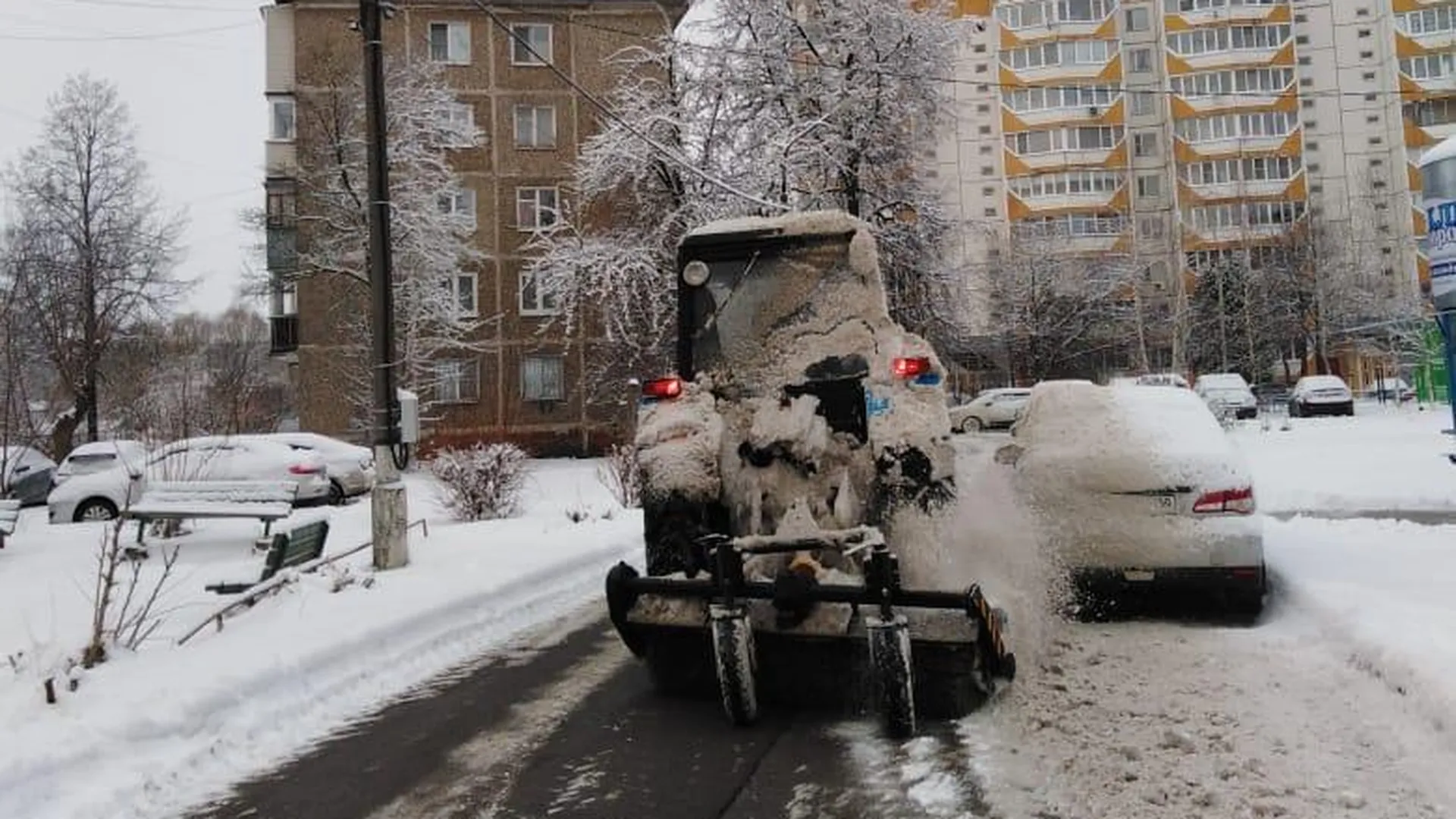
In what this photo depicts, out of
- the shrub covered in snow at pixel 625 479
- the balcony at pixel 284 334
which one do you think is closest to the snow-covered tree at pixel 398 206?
the balcony at pixel 284 334

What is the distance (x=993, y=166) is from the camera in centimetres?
7162

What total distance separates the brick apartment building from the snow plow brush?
30.3 m

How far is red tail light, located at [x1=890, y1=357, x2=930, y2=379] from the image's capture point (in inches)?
220

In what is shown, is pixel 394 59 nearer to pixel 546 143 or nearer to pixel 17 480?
pixel 546 143

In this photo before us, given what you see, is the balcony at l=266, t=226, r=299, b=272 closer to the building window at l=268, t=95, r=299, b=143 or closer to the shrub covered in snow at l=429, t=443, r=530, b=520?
the building window at l=268, t=95, r=299, b=143

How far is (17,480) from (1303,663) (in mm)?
22722

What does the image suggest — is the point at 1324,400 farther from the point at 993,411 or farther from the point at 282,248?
the point at 282,248

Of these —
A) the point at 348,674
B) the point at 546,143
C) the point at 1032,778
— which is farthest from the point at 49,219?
the point at 1032,778

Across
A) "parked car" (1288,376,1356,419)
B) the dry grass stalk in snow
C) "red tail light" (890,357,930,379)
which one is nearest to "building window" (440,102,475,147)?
the dry grass stalk in snow

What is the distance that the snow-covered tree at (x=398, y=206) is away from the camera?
30422 mm

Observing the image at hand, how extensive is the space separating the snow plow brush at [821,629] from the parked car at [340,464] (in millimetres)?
15333

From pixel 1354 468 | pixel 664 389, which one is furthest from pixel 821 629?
pixel 1354 468

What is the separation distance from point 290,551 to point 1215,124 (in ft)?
229

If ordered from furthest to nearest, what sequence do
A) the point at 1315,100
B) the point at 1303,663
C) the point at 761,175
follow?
the point at 1315,100 < the point at 761,175 < the point at 1303,663
